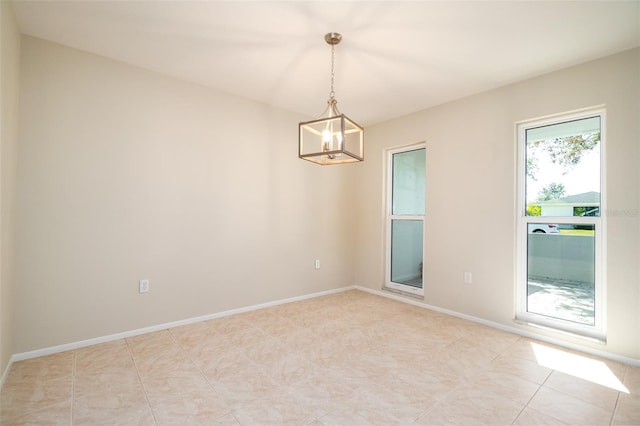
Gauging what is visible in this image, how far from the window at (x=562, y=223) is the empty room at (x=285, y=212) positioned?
0.7 inches

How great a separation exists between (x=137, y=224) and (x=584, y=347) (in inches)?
162

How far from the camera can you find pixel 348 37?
7.66ft

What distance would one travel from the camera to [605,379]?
2.12 metres

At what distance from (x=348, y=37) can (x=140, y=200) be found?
2341 mm

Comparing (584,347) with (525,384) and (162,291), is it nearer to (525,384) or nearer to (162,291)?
(525,384)

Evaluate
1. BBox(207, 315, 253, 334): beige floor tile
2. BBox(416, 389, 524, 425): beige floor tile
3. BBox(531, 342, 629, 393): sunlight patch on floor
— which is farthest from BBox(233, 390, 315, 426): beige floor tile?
BBox(531, 342, 629, 393): sunlight patch on floor

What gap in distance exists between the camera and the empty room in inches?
77.2

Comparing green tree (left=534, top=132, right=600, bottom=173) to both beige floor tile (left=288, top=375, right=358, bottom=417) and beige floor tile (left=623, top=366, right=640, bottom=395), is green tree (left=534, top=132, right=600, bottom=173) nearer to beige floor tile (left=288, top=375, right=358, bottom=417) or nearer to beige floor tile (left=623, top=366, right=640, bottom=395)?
beige floor tile (left=623, top=366, right=640, bottom=395)

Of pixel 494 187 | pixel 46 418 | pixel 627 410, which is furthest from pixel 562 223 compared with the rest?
pixel 46 418

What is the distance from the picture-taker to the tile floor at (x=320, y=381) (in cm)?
170

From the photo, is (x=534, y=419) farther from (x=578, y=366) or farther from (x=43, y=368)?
(x=43, y=368)

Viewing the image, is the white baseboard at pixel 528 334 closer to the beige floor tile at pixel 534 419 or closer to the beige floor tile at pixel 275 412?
the beige floor tile at pixel 534 419

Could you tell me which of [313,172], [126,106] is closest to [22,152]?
[126,106]

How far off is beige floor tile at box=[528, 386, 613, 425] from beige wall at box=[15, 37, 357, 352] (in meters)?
2.73
